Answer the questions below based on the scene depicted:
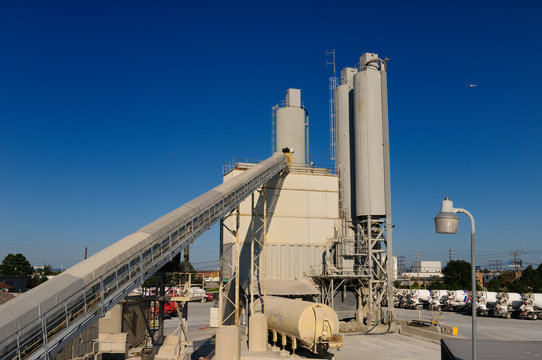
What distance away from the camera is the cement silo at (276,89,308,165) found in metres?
49.6

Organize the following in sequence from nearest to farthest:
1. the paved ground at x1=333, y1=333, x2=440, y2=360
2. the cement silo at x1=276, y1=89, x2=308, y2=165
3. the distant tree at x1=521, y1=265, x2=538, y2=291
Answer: the paved ground at x1=333, y1=333, x2=440, y2=360 → the cement silo at x1=276, y1=89, x2=308, y2=165 → the distant tree at x1=521, y1=265, x2=538, y2=291

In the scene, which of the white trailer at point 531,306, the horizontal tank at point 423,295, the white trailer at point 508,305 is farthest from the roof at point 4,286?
the white trailer at point 531,306

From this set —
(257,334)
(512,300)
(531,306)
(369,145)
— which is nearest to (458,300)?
(512,300)

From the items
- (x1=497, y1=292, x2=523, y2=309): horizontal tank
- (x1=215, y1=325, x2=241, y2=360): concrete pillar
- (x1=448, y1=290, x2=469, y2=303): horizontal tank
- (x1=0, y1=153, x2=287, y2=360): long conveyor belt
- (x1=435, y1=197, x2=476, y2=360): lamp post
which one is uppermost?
(x1=435, y1=197, x2=476, y2=360): lamp post

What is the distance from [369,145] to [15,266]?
101 meters

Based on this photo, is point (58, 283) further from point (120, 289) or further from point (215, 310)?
point (215, 310)

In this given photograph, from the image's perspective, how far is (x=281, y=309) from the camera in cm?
2831

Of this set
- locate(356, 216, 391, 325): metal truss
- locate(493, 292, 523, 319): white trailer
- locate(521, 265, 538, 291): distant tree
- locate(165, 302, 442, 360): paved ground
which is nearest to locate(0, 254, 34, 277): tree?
locate(165, 302, 442, 360): paved ground

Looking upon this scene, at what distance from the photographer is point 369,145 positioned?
43.0 metres

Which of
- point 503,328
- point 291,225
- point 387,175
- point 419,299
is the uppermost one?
point 387,175

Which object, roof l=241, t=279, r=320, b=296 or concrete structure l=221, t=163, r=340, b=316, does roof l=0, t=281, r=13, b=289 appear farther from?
roof l=241, t=279, r=320, b=296

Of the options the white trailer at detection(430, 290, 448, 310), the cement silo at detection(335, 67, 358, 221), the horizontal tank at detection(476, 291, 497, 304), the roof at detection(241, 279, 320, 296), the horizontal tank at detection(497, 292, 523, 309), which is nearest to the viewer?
the roof at detection(241, 279, 320, 296)

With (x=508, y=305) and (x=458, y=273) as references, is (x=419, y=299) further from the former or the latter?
(x=458, y=273)

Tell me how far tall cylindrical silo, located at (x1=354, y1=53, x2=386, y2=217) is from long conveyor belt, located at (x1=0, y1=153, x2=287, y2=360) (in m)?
22.9
